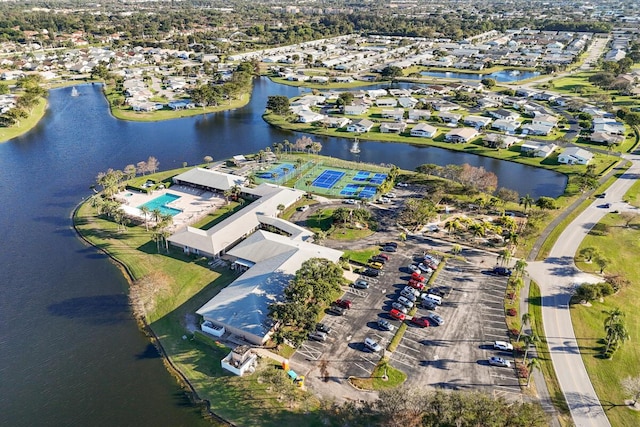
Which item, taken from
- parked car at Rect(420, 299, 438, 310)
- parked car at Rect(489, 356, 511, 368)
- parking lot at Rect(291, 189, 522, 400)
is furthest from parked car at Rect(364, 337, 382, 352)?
parked car at Rect(489, 356, 511, 368)

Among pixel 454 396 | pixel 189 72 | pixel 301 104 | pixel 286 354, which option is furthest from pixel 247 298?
pixel 189 72

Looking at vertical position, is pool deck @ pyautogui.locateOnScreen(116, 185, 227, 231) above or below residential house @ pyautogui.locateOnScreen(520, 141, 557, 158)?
below

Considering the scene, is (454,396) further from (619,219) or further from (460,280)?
(619,219)

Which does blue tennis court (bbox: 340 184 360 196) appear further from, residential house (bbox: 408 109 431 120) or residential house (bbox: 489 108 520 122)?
residential house (bbox: 489 108 520 122)

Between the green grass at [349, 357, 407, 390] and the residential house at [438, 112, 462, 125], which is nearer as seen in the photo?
the green grass at [349, 357, 407, 390]

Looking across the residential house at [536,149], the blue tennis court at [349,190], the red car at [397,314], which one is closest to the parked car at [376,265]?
the red car at [397,314]

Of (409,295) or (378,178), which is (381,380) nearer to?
(409,295)
